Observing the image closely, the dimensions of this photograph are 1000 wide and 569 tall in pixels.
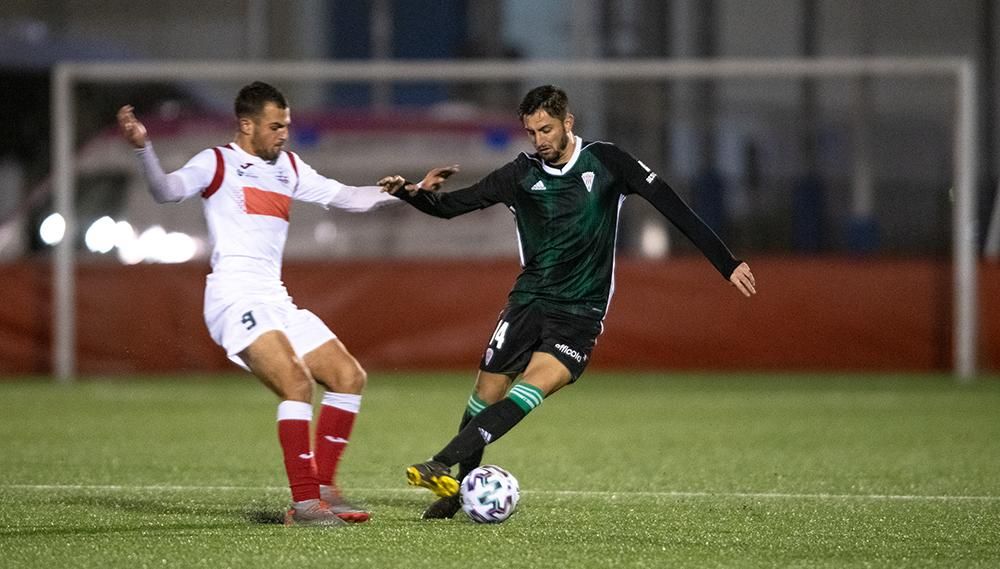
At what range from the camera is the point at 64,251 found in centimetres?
1625

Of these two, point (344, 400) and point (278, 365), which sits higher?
point (278, 365)

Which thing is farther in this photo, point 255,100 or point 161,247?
point 161,247

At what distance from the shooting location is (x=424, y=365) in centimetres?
1700

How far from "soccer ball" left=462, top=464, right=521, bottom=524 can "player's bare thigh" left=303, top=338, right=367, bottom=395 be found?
74cm

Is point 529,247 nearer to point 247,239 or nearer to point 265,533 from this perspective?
point 247,239

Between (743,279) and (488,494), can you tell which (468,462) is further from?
(743,279)

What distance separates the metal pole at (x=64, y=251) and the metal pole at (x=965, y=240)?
8641mm

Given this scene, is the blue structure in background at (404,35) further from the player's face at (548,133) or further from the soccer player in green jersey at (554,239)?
the player's face at (548,133)

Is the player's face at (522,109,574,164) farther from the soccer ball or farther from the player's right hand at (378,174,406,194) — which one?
the soccer ball

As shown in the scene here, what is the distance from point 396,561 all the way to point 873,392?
31.8 ft

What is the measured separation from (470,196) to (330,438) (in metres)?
1.24

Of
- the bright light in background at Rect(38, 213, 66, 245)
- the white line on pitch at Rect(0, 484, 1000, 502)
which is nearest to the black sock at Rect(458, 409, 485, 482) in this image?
the white line on pitch at Rect(0, 484, 1000, 502)

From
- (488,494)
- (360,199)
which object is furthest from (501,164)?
(488,494)

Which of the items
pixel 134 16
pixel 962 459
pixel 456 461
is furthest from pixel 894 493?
pixel 134 16
